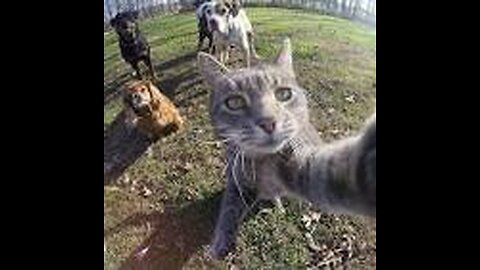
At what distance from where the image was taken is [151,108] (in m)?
3.50

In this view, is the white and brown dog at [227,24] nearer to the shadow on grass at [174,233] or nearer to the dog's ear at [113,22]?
the dog's ear at [113,22]

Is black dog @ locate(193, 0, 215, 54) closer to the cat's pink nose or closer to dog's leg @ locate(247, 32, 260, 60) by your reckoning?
dog's leg @ locate(247, 32, 260, 60)

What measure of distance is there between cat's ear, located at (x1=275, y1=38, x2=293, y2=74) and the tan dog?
0.33 meters

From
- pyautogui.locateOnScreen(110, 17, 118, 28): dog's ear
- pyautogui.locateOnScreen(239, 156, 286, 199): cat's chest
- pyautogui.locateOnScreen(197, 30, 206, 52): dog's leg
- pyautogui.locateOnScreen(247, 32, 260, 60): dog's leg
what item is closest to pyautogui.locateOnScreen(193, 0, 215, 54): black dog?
pyautogui.locateOnScreen(197, 30, 206, 52): dog's leg

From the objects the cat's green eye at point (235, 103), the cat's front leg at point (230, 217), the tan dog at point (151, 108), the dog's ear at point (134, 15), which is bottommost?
the cat's front leg at point (230, 217)

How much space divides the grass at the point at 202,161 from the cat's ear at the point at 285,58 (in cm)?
2

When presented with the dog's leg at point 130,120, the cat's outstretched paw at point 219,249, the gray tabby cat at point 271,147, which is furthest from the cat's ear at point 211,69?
the cat's outstretched paw at point 219,249

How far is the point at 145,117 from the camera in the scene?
3.51 metres

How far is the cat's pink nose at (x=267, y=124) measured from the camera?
3.25m
